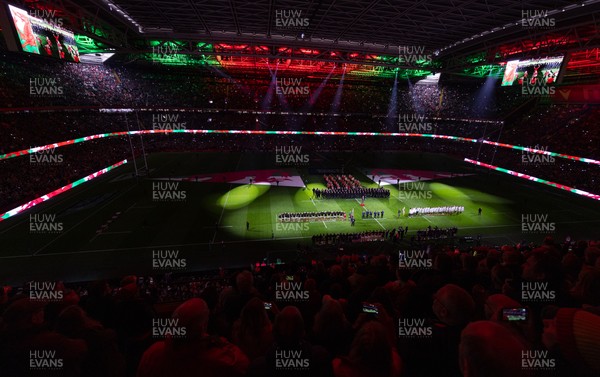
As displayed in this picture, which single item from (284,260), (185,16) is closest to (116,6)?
(185,16)

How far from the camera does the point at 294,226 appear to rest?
84.7 feet

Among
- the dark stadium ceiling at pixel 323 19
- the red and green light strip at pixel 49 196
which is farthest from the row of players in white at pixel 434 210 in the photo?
the red and green light strip at pixel 49 196

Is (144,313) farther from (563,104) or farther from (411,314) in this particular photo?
(563,104)

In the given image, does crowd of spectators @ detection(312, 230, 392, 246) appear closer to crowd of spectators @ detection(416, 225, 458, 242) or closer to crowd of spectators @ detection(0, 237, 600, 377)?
crowd of spectators @ detection(416, 225, 458, 242)

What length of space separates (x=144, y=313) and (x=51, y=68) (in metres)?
54.1

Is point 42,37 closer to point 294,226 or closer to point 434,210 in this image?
point 294,226

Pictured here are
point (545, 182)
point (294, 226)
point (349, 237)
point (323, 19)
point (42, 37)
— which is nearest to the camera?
point (349, 237)

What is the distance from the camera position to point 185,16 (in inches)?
1314

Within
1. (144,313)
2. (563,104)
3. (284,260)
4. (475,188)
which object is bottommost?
(284,260)

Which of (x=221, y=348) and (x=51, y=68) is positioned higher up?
(x=51, y=68)

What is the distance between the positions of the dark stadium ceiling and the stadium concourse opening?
32 centimetres

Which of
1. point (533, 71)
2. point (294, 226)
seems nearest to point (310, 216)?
point (294, 226)

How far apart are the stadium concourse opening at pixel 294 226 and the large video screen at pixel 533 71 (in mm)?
309

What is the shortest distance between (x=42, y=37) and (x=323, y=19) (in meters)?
28.0
